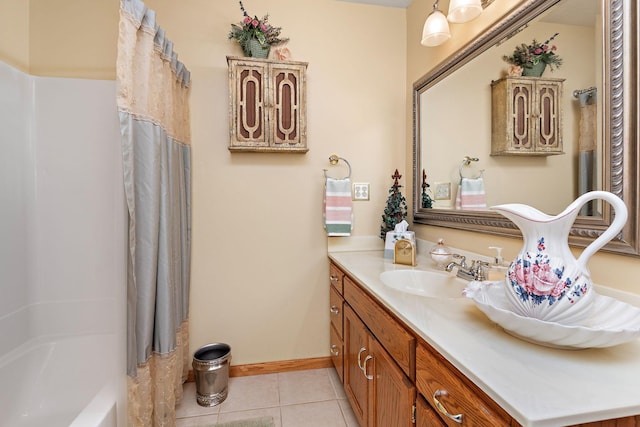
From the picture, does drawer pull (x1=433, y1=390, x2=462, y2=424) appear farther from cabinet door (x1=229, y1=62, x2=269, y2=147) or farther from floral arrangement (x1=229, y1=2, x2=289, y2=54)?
floral arrangement (x1=229, y1=2, x2=289, y2=54)

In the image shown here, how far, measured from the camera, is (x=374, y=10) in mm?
2014

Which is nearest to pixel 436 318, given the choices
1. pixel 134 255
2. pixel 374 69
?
pixel 134 255

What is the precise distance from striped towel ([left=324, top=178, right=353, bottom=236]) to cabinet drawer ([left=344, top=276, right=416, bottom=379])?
52 centimetres

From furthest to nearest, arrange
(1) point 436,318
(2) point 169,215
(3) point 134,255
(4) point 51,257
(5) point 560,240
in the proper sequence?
(4) point 51,257 → (2) point 169,215 → (3) point 134,255 → (1) point 436,318 → (5) point 560,240

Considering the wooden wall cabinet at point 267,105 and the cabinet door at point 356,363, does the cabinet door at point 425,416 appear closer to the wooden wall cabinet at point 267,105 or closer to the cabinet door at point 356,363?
the cabinet door at point 356,363

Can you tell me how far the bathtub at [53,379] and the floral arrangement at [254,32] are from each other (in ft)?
6.37

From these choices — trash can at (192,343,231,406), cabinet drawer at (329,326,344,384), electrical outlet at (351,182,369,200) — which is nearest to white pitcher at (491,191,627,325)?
cabinet drawer at (329,326,344,384)

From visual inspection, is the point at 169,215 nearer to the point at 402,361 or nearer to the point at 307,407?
the point at 402,361

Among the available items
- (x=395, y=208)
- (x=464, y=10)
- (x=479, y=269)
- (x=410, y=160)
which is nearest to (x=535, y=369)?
(x=479, y=269)

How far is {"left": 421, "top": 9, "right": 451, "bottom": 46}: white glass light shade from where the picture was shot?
1.46 metres

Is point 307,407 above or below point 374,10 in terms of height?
below

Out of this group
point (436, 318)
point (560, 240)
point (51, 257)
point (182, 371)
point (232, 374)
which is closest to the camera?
point (560, 240)

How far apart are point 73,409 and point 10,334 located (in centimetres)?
49

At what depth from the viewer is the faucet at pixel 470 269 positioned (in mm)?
1236
